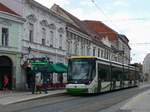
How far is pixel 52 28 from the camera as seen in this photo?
53.7 meters

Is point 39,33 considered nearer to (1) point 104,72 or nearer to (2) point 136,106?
(1) point 104,72

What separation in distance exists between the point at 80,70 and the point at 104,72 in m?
4.37

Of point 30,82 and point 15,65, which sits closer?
point 15,65

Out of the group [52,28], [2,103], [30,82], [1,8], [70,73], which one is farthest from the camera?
[52,28]

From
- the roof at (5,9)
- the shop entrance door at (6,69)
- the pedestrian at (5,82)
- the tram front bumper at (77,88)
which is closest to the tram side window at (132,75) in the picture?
the shop entrance door at (6,69)

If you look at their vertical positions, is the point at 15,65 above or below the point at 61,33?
below

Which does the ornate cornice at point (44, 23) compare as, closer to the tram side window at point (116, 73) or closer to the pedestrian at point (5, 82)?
the tram side window at point (116, 73)

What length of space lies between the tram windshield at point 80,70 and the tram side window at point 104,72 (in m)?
1.64

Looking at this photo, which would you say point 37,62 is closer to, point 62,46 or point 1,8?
point 1,8

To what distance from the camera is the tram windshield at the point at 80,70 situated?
37219mm

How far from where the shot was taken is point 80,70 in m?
37.6

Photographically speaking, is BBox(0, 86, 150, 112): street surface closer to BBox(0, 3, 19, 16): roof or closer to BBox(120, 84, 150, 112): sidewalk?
BBox(120, 84, 150, 112): sidewalk

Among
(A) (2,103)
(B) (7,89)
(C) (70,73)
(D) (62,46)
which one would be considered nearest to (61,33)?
(D) (62,46)

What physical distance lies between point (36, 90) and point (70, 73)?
389 cm
